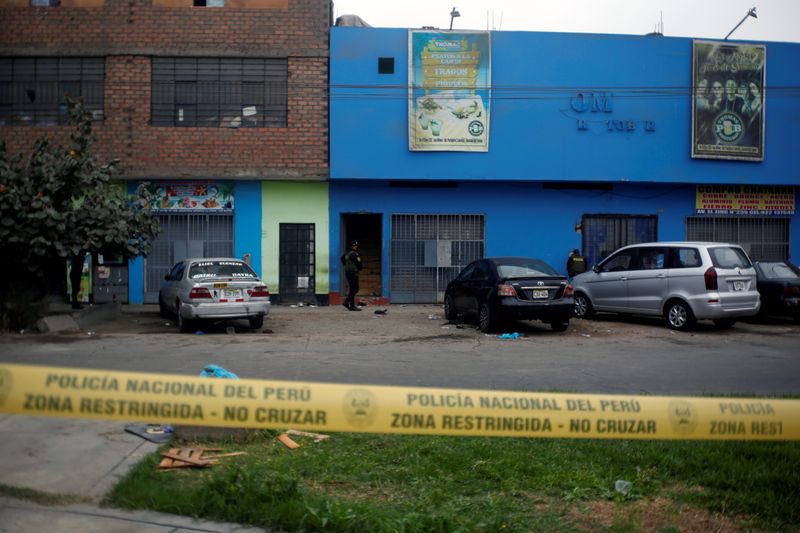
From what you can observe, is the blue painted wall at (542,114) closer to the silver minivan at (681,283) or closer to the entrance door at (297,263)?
the entrance door at (297,263)

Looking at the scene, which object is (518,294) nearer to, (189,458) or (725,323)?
(725,323)

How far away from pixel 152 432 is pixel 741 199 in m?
20.9

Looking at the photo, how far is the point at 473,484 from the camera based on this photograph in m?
4.72

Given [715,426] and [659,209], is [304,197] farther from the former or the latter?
[715,426]

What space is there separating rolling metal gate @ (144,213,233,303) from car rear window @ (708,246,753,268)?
13.1m

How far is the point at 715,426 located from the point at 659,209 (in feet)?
64.2

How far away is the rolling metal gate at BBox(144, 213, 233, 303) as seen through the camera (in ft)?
66.5

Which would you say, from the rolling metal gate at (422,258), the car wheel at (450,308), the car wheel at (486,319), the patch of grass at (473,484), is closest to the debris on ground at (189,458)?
the patch of grass at (473,484)

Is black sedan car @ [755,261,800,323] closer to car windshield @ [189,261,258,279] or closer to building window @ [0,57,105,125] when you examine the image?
car windshield @ [189,261,258,279]

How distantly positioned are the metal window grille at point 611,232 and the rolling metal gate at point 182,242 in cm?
1097

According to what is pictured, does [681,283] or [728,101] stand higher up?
[728,101]

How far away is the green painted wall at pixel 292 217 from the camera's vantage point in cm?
2034

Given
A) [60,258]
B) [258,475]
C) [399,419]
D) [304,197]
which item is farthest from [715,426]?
[304,197]

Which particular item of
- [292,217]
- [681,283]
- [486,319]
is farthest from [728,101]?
[292,217]
